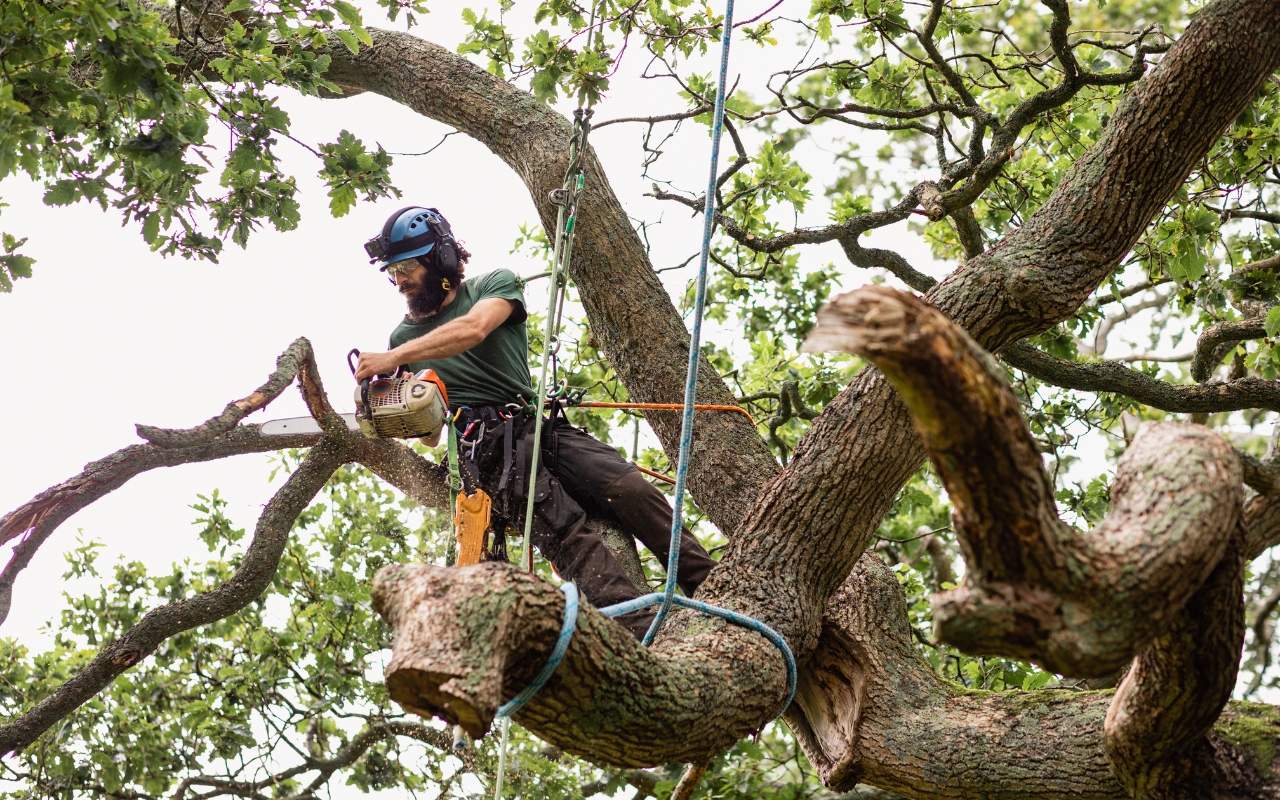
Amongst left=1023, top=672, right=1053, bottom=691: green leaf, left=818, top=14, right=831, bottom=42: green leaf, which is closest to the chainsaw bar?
left=818, top=14, right=831, bottom=42: green leaf

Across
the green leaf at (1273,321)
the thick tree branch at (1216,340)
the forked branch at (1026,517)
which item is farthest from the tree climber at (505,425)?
the thick tree branch at (1216,340)

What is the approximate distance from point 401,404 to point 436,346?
0.78 ft

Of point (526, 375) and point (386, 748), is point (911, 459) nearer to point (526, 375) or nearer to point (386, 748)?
point (526, 375)

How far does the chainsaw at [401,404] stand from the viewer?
3850mm

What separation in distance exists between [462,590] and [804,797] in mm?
3970

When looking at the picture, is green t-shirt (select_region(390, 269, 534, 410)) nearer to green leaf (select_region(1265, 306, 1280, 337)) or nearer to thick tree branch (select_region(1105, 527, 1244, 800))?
thick tree branch (select_region(1105, 527, 1244, 800))

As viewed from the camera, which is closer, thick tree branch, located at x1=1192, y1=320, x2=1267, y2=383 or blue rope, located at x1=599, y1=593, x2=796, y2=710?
blue rope, located at x1=599, y1=593, x2=796, y2=710

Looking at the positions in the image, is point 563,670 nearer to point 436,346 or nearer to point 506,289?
point 436,346

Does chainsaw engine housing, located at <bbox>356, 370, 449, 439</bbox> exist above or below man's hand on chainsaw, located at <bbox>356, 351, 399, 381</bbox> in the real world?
below

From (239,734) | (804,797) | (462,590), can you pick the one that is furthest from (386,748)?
(462,590)

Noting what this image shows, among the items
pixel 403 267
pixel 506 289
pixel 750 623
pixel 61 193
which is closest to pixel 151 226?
pixel 61 193

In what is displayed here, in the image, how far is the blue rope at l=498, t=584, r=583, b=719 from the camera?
218cm

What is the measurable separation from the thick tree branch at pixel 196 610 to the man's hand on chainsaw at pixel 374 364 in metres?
0.55

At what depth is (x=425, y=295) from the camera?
439 centimetres
